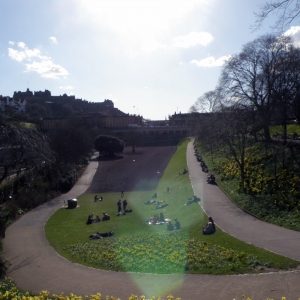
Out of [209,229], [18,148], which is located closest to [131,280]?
[209,229]

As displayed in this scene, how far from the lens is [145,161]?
5278 centimetres

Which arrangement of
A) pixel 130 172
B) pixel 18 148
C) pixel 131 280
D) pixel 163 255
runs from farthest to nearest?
pixel 130 172, pixel 18 148, pixel 163 255, pixel 131 280

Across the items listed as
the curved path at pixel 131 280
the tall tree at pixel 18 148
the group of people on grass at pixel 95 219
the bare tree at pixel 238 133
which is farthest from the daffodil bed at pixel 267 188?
the tall tree at pixel 18 148

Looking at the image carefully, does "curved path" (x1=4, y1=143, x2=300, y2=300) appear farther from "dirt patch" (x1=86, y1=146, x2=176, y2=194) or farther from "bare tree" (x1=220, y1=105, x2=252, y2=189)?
"dirt patch" (x1=86, y1=146, x2=176, y2=194)

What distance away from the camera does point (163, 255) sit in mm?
12031

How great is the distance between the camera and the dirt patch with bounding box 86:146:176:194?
118 feet

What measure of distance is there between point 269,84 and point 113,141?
33.3 m

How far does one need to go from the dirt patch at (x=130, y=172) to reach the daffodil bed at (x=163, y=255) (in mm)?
19503

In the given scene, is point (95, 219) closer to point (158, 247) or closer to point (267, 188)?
point (158, 247)

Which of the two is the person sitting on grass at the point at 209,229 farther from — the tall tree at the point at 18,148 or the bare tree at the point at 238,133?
the bare tree at the point at 238,133

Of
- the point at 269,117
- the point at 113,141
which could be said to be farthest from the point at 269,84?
the point at 113,141

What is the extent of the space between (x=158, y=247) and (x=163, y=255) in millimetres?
1133

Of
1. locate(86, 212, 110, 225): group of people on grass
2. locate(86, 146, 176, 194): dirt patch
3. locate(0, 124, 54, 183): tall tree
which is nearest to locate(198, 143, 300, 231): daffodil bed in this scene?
locate(86, 212, 110, 225): group of people on grass

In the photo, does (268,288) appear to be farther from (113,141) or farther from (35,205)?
(113,141)
